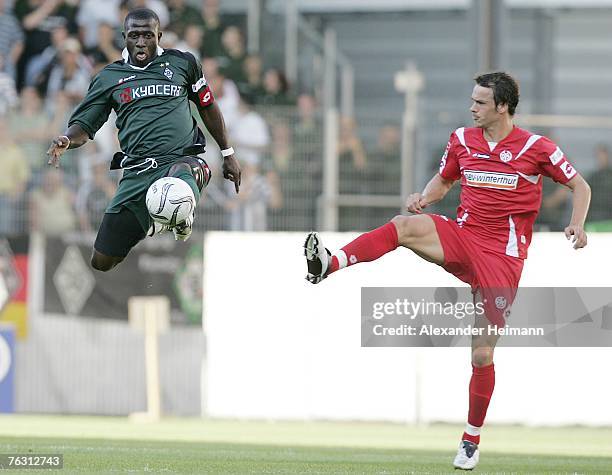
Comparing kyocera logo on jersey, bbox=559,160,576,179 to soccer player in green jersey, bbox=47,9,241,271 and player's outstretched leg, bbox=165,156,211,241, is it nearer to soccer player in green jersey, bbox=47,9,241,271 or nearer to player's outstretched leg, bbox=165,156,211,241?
soccer player in green jersey, bbox=47,9,241,271

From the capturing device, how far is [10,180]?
16734 mm

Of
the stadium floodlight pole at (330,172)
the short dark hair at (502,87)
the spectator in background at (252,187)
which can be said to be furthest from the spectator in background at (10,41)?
the short dark hair at (502,87)

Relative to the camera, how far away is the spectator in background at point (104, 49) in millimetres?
19031

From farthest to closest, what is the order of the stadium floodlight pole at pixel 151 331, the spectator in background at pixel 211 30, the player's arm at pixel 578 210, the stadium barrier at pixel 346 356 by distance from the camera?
the spectator in background at pixel 211 30 → the stadium floodlight pole at pixel 151 331 → the stadium barrier at pixel 346 356 → the player's arm at pixel 578 210

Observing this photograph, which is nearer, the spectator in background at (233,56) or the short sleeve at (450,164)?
the short sleeve at (450,164)

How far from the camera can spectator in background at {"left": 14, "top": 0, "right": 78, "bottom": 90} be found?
63.2 ft

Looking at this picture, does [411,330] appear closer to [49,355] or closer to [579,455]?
[579,455]

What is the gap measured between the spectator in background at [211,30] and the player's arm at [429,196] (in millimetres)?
9386

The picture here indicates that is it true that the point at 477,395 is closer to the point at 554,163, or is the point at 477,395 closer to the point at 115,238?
the point at 554,163

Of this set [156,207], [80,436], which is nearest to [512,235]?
[156,207]

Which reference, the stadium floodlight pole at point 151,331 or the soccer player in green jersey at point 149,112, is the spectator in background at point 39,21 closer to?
the stadium floodlight pole at point 151,331

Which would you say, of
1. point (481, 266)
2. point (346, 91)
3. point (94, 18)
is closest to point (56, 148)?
point (481, 266)

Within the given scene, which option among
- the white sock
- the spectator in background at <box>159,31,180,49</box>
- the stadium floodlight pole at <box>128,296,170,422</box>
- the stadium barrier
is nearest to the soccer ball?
the white sock

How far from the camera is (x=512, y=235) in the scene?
10344 millimetres
